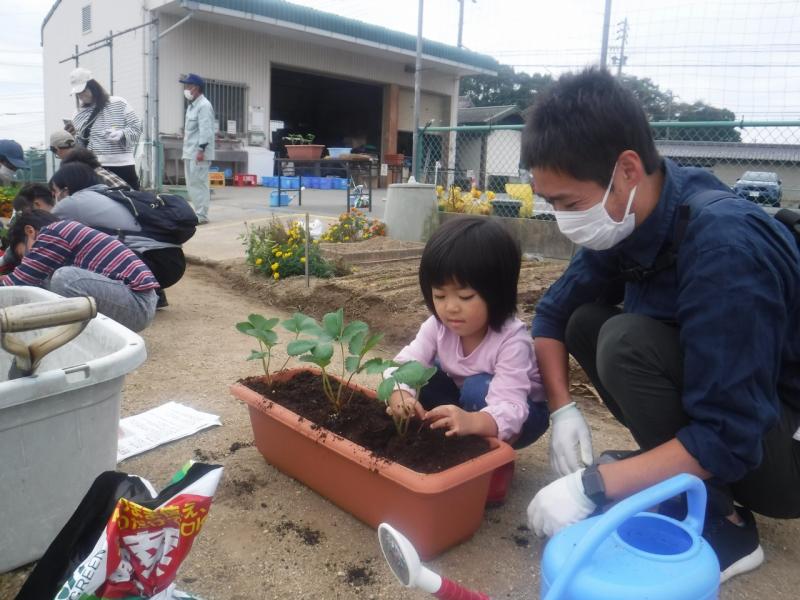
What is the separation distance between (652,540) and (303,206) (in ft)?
28.8

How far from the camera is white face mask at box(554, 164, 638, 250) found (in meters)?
1.41

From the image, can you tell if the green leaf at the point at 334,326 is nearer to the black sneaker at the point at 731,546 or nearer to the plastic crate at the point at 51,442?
the plastic crate at the point at 51,442

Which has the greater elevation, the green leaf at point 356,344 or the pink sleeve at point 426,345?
the green leaf at point 356,344

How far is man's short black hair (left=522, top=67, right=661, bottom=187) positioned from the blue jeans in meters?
0.65

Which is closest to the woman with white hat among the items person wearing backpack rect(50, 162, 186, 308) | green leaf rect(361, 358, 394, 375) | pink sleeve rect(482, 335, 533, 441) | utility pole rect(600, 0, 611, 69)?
person wearing backpack rect(50, 162, 186, 308)

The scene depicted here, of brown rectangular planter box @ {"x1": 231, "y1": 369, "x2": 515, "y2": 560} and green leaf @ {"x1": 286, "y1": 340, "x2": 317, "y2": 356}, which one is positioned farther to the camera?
green leaf @ {"x1": 286, "y1": 340, "x2": 317, "y2": 356}

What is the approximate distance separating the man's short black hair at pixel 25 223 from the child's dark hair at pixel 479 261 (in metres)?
1.93

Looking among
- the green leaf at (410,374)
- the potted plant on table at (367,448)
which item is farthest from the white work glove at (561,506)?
the green leaf at (410,374)

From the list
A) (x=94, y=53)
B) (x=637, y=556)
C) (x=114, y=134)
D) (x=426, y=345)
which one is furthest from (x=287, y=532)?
(x=94, y=53)

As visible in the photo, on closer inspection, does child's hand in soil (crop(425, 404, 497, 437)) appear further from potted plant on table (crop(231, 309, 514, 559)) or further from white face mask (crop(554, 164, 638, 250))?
white face mask (crop(554, 164, 638, 250))

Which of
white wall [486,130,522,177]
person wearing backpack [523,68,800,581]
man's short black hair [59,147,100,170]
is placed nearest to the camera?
person wearing backpack [523,68,800,581]

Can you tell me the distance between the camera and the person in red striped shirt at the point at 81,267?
8.57ft

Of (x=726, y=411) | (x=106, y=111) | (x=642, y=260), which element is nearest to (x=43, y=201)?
(x=106, y=111)

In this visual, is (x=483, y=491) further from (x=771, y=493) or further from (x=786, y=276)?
(x=786, y=276)
